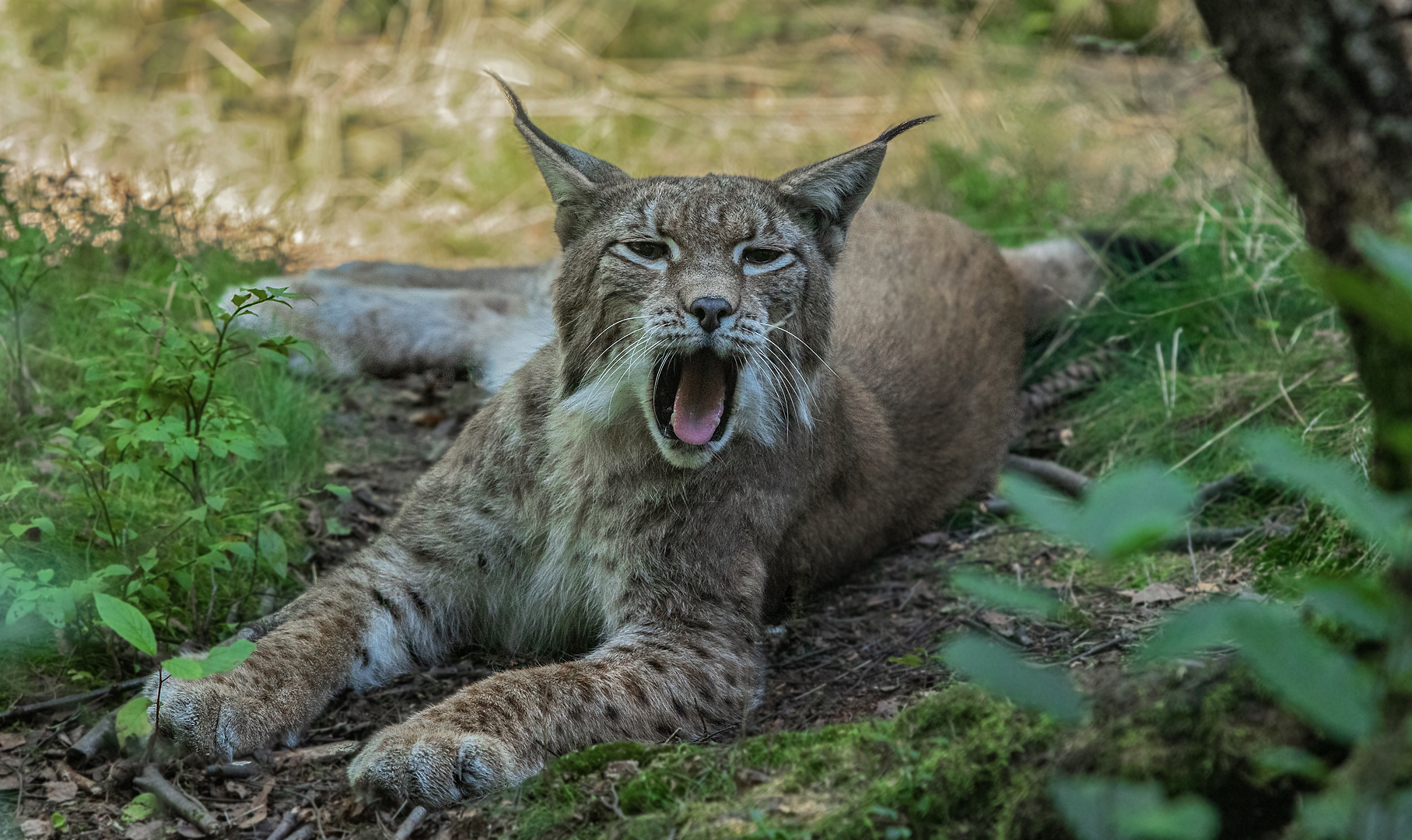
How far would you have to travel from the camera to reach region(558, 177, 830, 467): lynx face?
3.55 m

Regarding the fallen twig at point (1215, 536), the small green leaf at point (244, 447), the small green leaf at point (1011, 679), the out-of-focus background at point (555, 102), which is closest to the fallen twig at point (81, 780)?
the small green leaf at point (244, 447)

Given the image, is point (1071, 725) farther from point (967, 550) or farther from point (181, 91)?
point (181, 91)

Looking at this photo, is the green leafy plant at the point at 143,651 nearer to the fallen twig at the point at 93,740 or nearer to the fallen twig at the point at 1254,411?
the fallen twig at the point at 93,740

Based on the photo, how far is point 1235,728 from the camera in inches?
73.0

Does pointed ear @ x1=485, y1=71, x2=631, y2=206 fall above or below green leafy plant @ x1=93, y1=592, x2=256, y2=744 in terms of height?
above

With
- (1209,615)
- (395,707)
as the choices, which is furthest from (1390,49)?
(395,707)

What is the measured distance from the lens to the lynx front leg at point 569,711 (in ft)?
9.94

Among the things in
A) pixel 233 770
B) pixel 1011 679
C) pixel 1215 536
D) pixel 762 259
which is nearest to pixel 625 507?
→ pixel 762 259

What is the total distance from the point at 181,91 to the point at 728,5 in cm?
513

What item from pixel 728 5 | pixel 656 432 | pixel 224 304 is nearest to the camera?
pixel 656 432

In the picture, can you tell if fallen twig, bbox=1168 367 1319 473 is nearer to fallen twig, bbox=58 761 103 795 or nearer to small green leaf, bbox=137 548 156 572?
small green leaf, bbox=137 548 156 572

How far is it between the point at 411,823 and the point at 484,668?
1130 millimetres

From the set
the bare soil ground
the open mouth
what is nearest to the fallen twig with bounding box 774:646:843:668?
the bare soil ground

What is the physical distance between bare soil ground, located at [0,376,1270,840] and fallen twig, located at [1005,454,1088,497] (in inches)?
10.9
